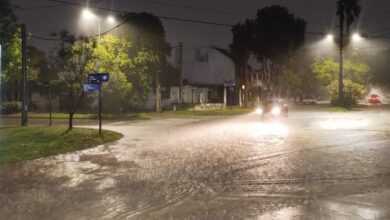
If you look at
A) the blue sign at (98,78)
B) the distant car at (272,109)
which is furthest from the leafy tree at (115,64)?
the blue sign at (98,78)

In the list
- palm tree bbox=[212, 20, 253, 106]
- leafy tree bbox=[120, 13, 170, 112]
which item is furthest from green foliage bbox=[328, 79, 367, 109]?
leafy tree bbox=[120, 13, 170, 112]

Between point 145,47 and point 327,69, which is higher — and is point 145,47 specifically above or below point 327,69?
above

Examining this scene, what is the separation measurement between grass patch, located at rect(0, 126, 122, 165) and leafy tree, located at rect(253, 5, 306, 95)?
140 feet

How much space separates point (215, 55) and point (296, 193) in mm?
64748

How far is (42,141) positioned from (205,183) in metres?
9.44

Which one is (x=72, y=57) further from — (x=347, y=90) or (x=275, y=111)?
(x=347, y=90)

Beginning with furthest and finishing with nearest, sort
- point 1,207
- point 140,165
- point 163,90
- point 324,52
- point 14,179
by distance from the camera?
1. point 324,52
2. point 163,90
3. point 140,165
4. point 14,179
5. point 1,207

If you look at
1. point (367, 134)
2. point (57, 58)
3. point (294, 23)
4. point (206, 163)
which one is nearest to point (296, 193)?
point (206, 163)

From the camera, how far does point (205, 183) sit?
1116cm

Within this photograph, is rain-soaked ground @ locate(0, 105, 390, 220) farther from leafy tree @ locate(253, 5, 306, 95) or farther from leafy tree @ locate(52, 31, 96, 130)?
leafy tree @ locate(253, 5, 306, 95)

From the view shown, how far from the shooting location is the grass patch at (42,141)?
1610 centimetres

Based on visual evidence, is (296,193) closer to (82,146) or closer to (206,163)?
(206,163)

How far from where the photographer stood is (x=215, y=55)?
243ft

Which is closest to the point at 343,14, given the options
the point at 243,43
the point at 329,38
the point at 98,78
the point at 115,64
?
the point at 329,38
